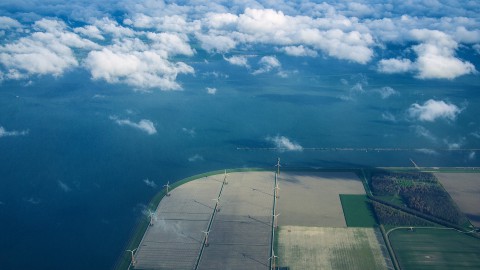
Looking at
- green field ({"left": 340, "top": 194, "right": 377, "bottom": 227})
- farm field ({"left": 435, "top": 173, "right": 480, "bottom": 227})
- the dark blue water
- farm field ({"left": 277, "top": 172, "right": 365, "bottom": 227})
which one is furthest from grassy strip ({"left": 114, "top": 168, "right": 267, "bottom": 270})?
farm field ({"left": 435, "top": 173, "right": 480, "bottom": 227})

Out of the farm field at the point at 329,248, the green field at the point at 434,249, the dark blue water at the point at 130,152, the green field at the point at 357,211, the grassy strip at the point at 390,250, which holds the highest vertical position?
the green field at the point at 434,249

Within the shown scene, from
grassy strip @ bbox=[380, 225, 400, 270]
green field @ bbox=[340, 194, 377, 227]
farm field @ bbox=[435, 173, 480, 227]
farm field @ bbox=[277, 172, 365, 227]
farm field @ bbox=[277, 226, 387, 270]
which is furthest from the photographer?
farm field @ bbox=[435, 173, 480, 227]

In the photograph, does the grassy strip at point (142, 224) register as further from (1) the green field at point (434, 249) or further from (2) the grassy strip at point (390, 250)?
(1) the green field at point (434, 249)

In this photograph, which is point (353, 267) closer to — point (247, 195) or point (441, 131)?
point (247, 195)

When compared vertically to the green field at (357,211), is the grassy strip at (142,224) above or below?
below

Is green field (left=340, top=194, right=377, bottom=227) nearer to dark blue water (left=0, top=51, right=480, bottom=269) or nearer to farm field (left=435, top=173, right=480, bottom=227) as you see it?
farm field (left=435, top=173, right=480, bottom=227)

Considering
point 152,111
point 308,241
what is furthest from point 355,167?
point 152,111

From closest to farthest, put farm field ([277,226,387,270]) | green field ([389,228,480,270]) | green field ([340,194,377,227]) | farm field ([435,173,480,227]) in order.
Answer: green field ([389,228,480,270]), farm field ([277,226,387,270]), green field ([340,194,377,227]), farm field ([435,173,480,227])

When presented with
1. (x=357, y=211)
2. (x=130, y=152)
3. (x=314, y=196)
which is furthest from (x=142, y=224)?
(x=357, y=211)

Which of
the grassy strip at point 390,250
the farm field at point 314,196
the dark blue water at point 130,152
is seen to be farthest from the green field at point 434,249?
the dark blue water at point 130,152
